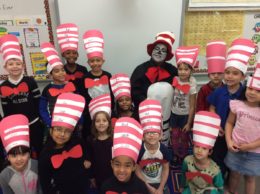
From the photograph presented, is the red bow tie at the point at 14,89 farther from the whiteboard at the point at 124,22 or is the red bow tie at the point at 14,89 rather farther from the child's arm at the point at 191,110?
the child's arm at the point at 191,110

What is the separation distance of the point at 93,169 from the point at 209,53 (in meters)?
1.16

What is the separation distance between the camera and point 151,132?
1.63 meters

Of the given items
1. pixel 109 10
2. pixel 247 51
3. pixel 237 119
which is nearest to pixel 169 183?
pixel 237 119

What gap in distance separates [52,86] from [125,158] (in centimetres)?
91

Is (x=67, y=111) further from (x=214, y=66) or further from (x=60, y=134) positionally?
(x=214, y=66)

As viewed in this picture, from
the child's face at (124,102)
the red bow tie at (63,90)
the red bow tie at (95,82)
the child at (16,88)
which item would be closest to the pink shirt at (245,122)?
the child's face at (124,102)

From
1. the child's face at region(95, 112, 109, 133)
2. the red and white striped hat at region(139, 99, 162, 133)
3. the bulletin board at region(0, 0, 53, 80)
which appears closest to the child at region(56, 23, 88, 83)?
the bulletin board at region(0, 0, 53, 80)

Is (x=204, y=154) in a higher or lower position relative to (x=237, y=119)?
lower

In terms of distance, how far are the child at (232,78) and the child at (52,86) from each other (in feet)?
3.34

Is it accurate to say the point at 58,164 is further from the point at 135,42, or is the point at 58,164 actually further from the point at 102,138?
the point at 135,42

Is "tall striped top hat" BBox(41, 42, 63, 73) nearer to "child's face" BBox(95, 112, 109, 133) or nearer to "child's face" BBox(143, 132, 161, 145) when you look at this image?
"child's face" BBox(95, 112, 109, 133)

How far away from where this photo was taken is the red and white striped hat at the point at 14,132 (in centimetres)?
147

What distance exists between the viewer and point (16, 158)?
1463 mm

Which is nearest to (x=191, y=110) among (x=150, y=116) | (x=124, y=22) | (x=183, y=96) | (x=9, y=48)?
(x=183, y=96)
